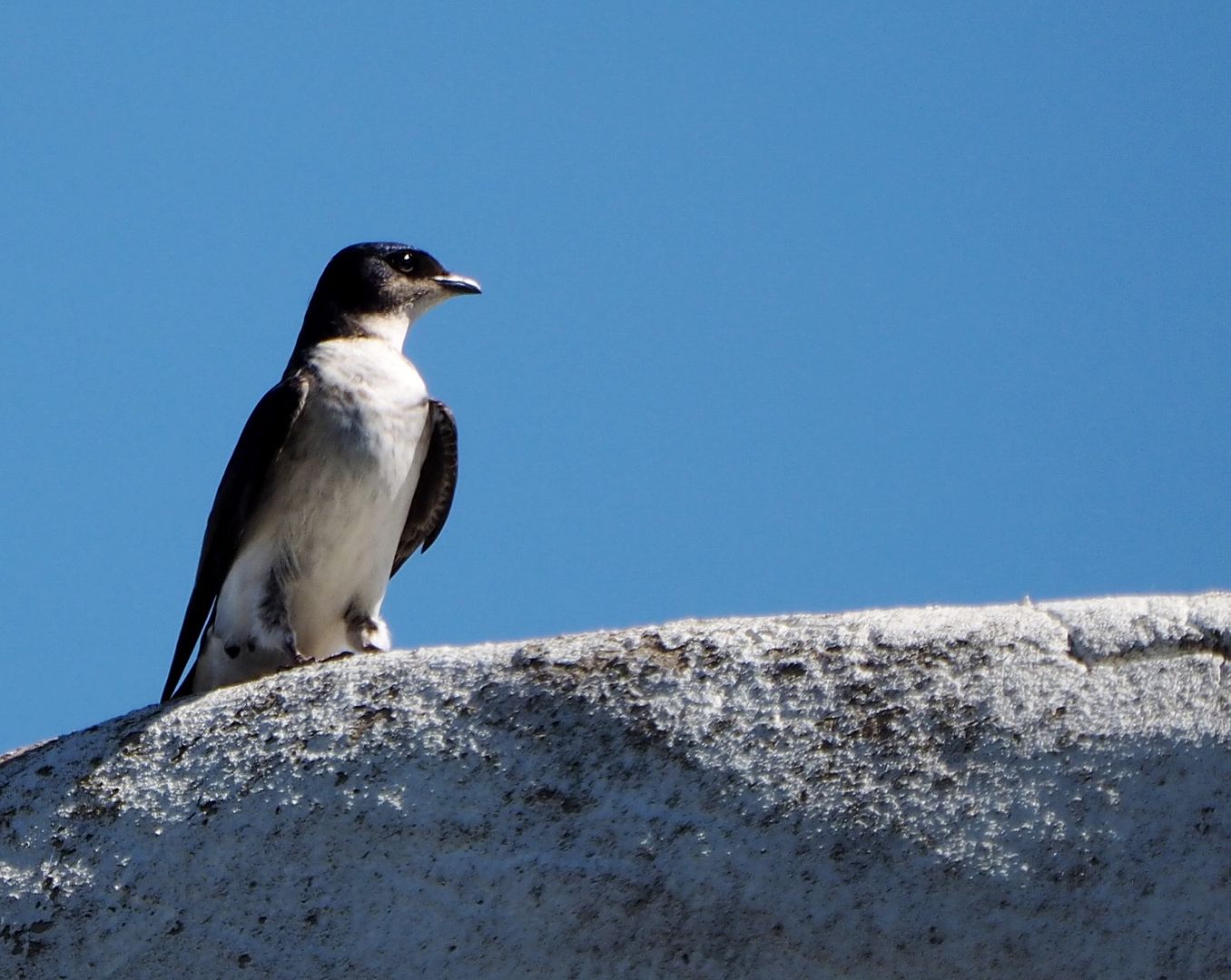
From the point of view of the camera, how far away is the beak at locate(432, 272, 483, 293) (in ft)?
30.1

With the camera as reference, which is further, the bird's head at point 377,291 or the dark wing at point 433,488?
the bird's head at point 377,291

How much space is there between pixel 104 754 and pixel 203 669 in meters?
2.52

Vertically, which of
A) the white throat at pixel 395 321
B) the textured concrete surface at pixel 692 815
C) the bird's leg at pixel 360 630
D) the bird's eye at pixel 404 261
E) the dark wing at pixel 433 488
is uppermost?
the bird's eye at pixel 404 261

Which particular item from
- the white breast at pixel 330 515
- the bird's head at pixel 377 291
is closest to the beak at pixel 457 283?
the bird's head at pixel 377 291

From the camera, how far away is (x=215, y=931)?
4801 mm

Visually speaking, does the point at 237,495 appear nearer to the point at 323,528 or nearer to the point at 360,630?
the point at 323,528

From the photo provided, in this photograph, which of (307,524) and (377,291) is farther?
(377,291)

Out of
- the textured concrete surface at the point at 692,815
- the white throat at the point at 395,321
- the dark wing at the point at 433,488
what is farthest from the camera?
the white throat at the point at 395,321

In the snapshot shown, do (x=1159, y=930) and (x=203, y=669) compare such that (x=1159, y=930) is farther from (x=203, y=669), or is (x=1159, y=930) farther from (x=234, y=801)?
(x=203, y=669)

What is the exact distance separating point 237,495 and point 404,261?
1.90 m

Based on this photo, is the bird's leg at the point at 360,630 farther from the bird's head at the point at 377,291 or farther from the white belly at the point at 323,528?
the bird's head at the point at 377,291

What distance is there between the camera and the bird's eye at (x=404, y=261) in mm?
9094

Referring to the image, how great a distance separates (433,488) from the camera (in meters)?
8.40

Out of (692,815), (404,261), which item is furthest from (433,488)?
(692,815)
